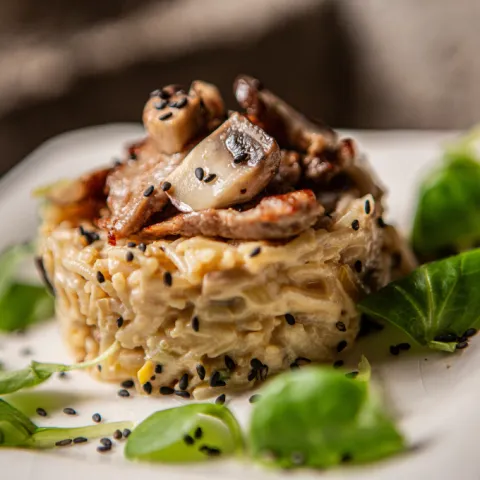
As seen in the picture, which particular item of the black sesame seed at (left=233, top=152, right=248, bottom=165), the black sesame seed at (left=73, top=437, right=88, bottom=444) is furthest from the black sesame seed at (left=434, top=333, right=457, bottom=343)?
the black sesame seed at (left=73, top=437, right=88, bottom=444)

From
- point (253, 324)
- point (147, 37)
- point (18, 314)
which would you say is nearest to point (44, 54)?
point (147, 37)

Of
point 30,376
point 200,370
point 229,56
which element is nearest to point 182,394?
point 200,370

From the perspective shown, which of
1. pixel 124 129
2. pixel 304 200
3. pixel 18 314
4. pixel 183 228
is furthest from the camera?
pixel 124 129

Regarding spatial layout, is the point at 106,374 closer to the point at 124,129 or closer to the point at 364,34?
the point at 124,129

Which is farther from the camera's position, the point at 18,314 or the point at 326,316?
the point at 18,314

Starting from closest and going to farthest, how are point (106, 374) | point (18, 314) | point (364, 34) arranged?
point (106, 374) < point (18, 314) < point (364, 34)

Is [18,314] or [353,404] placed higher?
[353,404]

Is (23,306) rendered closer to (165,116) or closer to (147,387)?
(147,387)
